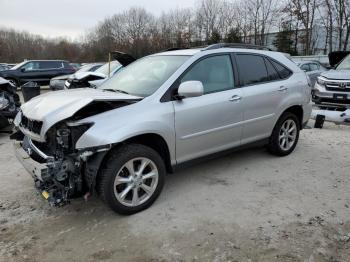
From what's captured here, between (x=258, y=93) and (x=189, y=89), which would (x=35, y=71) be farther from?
(x=189, y=89)

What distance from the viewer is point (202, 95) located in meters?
4.13

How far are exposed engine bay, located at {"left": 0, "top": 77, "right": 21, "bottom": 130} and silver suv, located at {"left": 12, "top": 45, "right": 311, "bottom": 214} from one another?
11.8 ft

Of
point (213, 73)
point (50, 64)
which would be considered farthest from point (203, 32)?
point (213, 73)

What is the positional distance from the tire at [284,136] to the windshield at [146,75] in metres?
1.97

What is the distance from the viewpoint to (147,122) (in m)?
3.55

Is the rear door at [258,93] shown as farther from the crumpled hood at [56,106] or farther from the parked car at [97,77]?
the parked car at [97,77]

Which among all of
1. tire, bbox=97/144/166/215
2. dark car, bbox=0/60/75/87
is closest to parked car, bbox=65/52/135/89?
tire, bbox=97/144/166/215

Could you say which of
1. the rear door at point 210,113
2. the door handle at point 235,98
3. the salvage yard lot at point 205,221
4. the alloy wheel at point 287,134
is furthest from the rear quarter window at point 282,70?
the salvage yard lot at point 205,221

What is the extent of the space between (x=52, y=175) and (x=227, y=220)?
5.97 ft

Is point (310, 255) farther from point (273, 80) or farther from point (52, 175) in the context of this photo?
point (273, 80)

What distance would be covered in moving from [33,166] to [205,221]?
183cm

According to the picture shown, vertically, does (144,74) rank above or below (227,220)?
above

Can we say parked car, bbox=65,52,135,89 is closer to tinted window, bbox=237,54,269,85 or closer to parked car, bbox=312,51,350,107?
tinted window, bbox=237,54,269,85

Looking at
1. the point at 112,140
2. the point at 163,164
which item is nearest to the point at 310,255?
the point at 163,164
